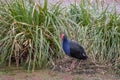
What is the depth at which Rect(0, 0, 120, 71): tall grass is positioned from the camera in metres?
6.04

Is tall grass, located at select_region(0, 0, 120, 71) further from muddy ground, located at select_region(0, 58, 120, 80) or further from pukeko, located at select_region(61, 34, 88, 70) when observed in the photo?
pukeko, located at select_region(61, 34, 88, 70)

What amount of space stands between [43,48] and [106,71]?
1092 mm

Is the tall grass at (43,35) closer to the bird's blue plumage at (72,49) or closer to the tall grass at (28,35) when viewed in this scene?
the tall grass at (28,35)

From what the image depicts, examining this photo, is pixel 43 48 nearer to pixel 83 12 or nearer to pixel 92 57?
pixel 92 57

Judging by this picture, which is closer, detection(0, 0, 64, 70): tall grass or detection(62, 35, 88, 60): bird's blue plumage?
detection(62, 35, 88, 60): bird's blue plumage

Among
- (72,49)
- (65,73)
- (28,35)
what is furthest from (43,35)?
(65,73)

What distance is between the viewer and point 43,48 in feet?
19.8

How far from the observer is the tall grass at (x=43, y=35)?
6.04m

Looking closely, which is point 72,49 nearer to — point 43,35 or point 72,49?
point 72,49

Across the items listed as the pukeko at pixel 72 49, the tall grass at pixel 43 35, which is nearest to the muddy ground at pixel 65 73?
the tall grass at pixel 43 35

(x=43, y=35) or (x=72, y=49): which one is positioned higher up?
(x=43, y=35)

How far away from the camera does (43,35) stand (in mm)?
6145

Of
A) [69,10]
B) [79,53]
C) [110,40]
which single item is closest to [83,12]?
[69,10]

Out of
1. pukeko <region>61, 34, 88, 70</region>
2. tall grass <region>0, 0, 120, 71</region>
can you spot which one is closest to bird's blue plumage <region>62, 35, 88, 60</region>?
pukeko <region>61, 34, 88, 70</region>
